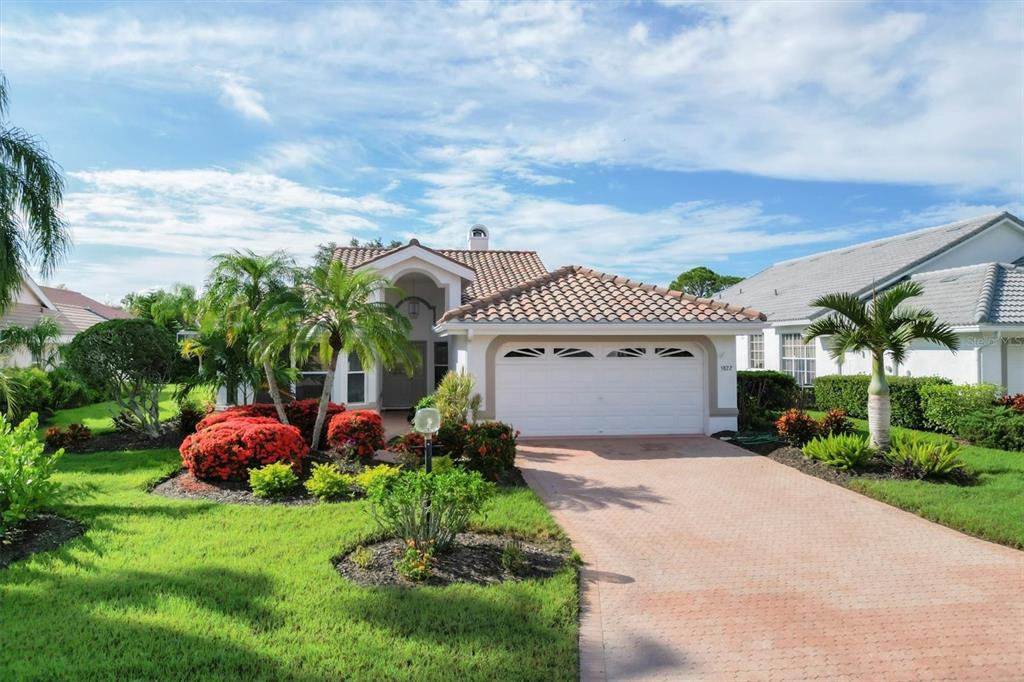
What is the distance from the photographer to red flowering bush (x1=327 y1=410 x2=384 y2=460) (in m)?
11.7

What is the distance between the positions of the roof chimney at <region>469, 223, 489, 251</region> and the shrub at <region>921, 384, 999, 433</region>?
17450mm

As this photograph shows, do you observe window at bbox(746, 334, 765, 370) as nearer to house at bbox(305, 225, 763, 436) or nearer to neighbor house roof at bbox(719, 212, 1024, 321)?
neighbor house roof at bbox(719, 212, 1024, 321)

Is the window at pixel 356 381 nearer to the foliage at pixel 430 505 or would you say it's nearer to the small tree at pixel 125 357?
the small tree at pixel 125 357

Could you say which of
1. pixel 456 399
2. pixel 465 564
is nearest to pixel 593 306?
pixel 456 399

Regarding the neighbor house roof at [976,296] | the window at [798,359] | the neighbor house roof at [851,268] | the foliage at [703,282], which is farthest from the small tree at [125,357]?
the foliage at [703,282]

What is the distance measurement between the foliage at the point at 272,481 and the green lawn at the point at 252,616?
5.34ft

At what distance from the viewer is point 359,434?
38.6 feet

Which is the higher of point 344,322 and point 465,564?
point 344,322

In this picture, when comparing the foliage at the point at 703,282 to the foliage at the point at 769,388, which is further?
the foliage at the point at 703,282

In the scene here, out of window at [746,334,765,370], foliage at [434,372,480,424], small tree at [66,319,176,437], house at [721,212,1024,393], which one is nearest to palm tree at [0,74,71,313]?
small tree at [66,319,176,437]

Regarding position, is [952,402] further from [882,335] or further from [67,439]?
[67,439]

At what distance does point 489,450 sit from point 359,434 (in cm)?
277

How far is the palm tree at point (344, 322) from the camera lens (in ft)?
39.8

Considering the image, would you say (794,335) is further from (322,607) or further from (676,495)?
(322,607)
